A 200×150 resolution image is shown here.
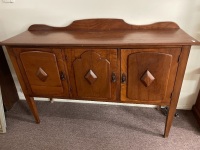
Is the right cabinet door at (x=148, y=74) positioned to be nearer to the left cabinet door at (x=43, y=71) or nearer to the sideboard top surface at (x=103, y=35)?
the sideboard top surface at (x=103, y=35)

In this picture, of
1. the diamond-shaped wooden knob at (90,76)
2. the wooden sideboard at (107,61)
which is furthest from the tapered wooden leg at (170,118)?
the diamond-shaped wooden knob at (90,76)

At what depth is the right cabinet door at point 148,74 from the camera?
1.05 meters

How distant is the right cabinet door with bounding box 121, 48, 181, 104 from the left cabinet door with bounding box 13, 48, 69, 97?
0.46 metres

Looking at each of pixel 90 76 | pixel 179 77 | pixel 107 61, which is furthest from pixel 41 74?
pixel 179 77

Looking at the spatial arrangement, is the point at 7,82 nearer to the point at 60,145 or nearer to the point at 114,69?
the point at 60,145

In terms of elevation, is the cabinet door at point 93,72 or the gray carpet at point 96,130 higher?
the cabinet door at point 93,72

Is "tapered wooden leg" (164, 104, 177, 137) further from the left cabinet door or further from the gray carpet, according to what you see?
the left cabinet door

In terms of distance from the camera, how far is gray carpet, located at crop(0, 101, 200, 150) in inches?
55.1

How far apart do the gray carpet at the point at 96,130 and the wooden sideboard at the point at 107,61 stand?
0.16 metres

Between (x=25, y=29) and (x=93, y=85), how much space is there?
0.87 meters

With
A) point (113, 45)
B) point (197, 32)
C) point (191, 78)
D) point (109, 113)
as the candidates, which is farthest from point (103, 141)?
point (197, 32)

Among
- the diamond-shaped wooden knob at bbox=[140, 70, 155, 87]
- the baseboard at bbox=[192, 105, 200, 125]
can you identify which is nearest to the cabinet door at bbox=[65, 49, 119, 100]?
the diamond-shaped wooden knob at bbox=[140, 70, 155, 87]

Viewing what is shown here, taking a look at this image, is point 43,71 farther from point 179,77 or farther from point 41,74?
point 179,77

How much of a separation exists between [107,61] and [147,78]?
0.29 metres
